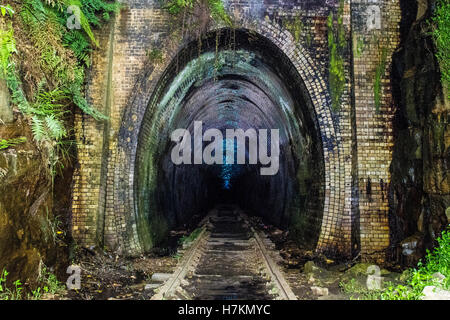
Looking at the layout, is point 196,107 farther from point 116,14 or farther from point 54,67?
point 54,67

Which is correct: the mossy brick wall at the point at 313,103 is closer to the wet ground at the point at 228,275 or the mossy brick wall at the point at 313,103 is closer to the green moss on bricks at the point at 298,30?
the green moss on bricks at the point at 298,30

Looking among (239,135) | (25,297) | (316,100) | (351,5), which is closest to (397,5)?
(351,5)

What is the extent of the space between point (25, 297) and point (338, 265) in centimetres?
540

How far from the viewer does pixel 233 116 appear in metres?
15.6

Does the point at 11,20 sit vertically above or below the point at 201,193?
above

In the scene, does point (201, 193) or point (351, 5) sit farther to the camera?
point (201, 193)

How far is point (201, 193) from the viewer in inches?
875

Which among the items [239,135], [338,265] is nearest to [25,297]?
[338,265]

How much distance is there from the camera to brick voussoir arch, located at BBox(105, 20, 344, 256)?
7.55 m

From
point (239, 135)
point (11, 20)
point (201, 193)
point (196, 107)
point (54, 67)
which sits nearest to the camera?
point (11, 20)

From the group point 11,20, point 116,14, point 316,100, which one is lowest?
point 316,100

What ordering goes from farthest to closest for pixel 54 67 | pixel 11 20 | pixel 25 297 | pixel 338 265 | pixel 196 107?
pixel 196 107
pixel 338 265
pixel 54 67
pixel 11 20
pixel 25 297

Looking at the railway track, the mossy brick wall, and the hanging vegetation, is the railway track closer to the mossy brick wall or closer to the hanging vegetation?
the mossy brick wall

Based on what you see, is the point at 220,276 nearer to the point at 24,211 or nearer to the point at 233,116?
the point at 24,211
